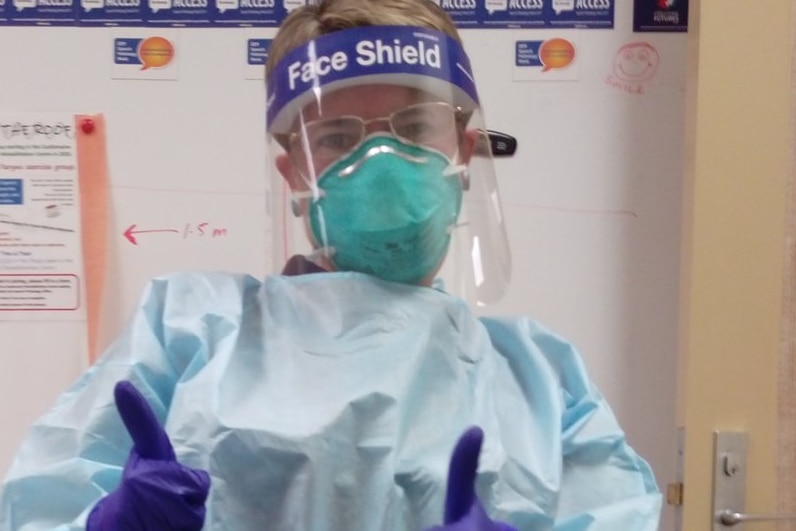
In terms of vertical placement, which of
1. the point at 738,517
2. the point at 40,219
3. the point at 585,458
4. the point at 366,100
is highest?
the point at 366,100

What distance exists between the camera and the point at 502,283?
0.87 meters

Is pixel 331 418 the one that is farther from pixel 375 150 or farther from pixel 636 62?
pixel 636 62

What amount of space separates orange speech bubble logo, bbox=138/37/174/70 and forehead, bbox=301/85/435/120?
547 millimetres

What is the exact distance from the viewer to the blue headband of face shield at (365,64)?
2.45 ft

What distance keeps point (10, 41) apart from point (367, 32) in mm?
736

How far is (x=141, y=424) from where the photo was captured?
580 mm

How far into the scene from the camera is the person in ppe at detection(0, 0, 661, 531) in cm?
63

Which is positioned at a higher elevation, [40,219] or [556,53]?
[556,53]

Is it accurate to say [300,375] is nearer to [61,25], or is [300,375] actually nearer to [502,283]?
[502,283]

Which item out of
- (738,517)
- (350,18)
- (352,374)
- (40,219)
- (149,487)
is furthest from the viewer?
(40,219)

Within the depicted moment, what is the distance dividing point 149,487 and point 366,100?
0.39m

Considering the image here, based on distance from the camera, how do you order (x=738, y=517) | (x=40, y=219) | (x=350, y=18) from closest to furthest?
(x=350, y=18), (x=738, y=517), (x=40, y=219)

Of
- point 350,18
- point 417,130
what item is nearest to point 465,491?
point 417,130

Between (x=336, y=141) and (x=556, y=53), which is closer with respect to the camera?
(x=336, y=141)
